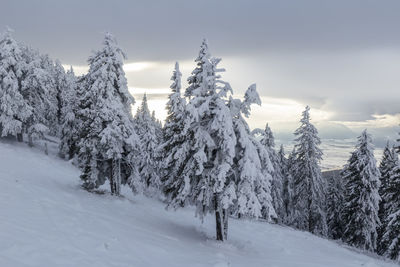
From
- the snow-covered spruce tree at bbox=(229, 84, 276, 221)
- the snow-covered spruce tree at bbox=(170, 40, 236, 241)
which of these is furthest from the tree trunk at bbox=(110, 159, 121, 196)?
the snow-covered spruce tree at bbox=(229, 84, 276, 221)

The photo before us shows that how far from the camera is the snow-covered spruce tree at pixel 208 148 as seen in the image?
48.6ft

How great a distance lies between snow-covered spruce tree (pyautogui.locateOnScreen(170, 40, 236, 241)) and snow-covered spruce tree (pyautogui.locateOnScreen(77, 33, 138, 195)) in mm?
7689

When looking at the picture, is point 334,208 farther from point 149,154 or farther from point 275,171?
point 149,154

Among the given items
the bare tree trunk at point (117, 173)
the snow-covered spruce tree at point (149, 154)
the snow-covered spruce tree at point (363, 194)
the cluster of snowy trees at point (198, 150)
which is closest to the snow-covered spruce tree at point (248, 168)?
the cluster of snowy trees at point (198, 150)

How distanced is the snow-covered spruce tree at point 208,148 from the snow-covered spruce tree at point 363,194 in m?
22.2

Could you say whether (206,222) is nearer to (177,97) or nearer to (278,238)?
(278,238)

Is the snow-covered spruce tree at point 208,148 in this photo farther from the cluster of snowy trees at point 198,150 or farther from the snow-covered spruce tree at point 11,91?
the snow-covered spruce tree at point 11,91

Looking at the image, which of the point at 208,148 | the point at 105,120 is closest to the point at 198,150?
the point at 208,148

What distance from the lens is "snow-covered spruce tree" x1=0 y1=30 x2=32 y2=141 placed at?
115 feet

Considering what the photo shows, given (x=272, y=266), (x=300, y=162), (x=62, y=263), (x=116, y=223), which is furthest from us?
(x=300, y=162)

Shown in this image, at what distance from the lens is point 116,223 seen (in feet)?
45.5

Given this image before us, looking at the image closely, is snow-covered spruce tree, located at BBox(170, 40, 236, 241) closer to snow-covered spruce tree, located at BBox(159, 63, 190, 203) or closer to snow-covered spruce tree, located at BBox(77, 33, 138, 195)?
snow-covered spruce tree, located at BBox(159, 63, 190, 203)

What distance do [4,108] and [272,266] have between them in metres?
34.6

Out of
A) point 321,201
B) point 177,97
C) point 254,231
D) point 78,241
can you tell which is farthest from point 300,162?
point 78,241
